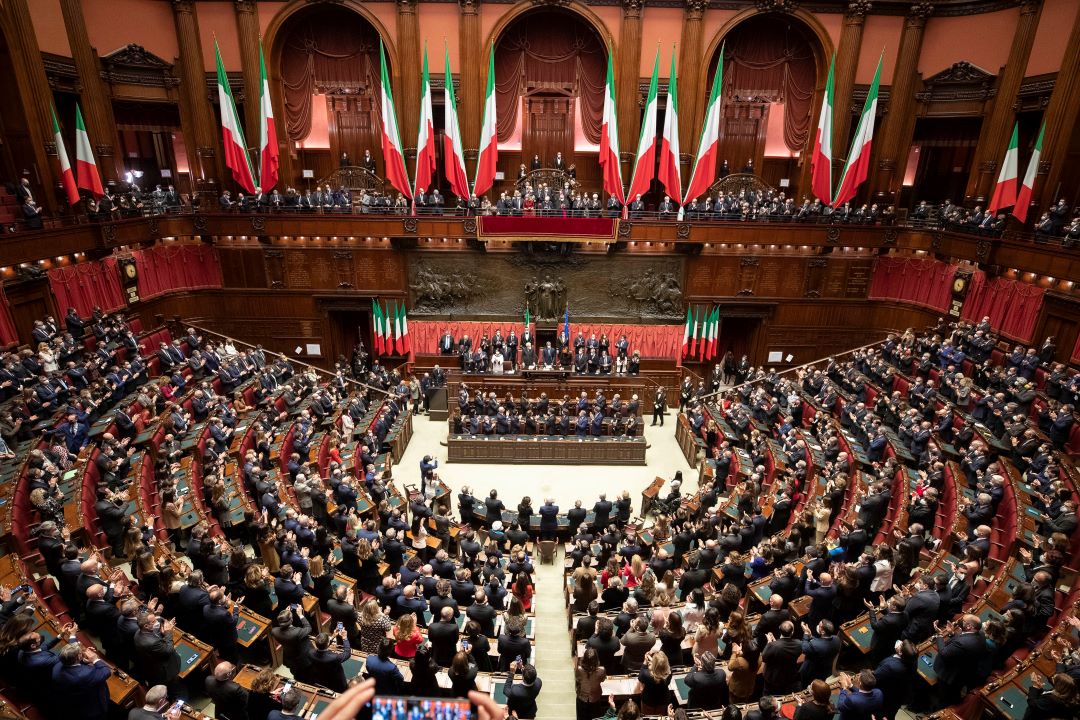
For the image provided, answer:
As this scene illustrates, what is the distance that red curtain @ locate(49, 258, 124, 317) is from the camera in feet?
50.6

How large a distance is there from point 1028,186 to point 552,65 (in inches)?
614

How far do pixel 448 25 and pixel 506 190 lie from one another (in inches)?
235

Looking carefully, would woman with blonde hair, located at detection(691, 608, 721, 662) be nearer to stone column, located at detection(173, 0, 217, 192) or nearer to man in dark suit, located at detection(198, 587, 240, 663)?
man in dark suit, located at detection(198, 587, 240, 663)

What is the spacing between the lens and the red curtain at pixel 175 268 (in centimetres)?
1878

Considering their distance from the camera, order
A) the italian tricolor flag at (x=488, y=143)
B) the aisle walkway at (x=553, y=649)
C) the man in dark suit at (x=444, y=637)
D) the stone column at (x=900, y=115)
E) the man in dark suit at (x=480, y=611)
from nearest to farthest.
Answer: the man in dark suit at (x=444, y=637)
the man in dark suit at (x=480, y=611)
the aisle walkway at (x=553, y=649)
the italian tricolor flag at (x=488, y=143)
the stone column at (x=900, y=115)

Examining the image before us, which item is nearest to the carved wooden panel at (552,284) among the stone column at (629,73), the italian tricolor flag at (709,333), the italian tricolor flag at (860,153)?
the italian tricolor flag at (709,333)

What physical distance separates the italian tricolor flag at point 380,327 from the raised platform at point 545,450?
6.51 m

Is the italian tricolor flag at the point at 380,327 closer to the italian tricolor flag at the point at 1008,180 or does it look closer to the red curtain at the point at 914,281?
the red curtain at the point at 914,281

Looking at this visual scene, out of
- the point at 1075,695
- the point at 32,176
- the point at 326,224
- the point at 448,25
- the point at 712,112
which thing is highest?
the point at 448,25

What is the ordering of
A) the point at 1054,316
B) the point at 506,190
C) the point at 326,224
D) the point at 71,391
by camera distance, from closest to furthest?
the point at 71,391
the point at 1054,316
the point at 326,224
the point at 506,190

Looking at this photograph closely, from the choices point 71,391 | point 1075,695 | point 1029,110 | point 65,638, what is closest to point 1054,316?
point 1029,110

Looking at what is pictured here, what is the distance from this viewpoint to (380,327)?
68.2 ft

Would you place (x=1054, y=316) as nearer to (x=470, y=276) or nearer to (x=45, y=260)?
(x=470, y=276)

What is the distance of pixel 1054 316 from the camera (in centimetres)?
1453
